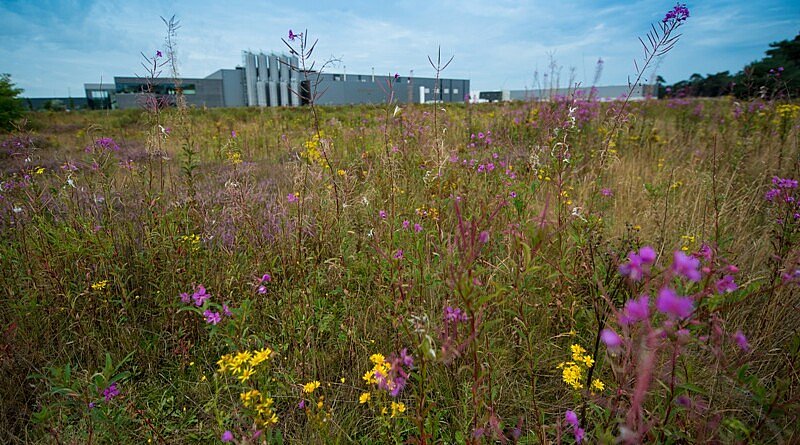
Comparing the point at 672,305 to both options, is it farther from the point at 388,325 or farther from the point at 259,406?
the point at 388,325

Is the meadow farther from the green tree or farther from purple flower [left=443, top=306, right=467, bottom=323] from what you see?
the green tree

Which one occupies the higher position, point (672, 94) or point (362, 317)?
point (672, 94)

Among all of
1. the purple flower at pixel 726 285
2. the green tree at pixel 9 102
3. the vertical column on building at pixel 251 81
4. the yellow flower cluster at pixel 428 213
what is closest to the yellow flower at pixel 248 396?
the purple flower at pixel 726 285

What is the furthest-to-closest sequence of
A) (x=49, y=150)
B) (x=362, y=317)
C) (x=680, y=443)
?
1. (x=49, y=150)
2. (x=362, y=317)
3. (x=680, y=443)

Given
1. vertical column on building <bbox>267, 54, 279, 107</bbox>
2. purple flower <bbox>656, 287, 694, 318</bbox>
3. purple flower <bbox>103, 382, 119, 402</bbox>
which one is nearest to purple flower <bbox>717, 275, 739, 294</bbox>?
purple flower <bbox>656, 287, 694, 318</bbox>

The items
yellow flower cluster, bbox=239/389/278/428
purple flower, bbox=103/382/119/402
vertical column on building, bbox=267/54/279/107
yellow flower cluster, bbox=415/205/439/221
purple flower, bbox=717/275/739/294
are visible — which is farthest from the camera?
vertical column on building, bbox=267/54/279/107

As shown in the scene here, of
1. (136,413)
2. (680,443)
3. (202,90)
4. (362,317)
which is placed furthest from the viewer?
(202,90)

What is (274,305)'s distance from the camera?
1975 mm

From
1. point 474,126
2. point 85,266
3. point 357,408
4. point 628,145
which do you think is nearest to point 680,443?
point 357,408

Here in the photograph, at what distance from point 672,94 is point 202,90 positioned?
153 ft

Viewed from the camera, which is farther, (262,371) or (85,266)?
(85,266)

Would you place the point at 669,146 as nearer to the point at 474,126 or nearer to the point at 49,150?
the point at 474,126

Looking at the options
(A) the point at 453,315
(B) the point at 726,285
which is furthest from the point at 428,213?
(B) the point at 726,285

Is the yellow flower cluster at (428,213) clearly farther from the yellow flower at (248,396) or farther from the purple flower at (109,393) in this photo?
the purple flower at (109,393)
